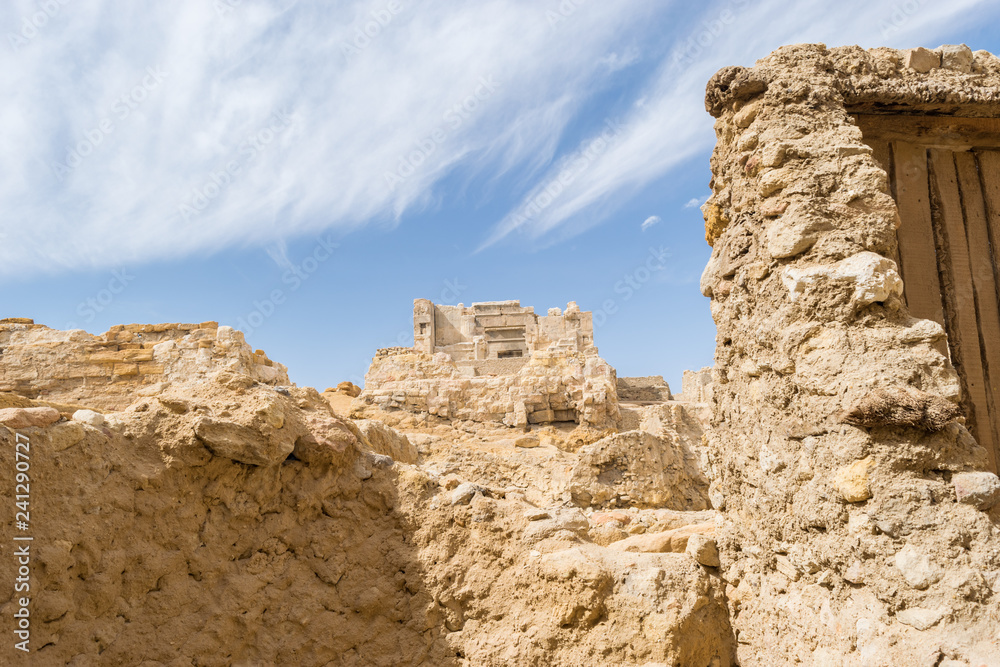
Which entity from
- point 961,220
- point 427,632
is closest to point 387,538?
point 427,632

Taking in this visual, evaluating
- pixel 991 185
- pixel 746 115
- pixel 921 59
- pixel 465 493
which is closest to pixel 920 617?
pixel 465 493

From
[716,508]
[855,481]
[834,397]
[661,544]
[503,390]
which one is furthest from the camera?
[503,390]

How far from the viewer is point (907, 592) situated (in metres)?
A: 2.16

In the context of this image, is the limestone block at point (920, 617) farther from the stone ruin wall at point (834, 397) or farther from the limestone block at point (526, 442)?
the limestone block at point (526, 442)

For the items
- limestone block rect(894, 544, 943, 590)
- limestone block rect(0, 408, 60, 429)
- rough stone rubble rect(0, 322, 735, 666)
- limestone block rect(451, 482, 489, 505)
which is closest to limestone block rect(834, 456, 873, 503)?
limestone block rect(894, 544, 943, 590)

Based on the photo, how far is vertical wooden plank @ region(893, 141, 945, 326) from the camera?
127 inches

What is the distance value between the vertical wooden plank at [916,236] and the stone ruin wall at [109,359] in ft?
33.0

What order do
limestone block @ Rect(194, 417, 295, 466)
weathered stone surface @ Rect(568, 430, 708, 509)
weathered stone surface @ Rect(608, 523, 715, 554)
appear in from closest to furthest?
1. limestone block @ Rect(194, 417, 295, 466)
2. weathered stone surface @ Rect(608, 523, 715, 554)
3. weathered stone surface @ Rect(568, 430, 708, 509)

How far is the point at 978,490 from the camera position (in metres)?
2.20

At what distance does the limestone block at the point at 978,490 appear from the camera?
220 centimetres

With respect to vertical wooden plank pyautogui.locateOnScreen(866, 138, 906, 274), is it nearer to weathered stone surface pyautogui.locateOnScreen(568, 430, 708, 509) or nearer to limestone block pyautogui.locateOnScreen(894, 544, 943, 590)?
limestone block pyautogui.locateOnScreen(894, 544, 943, 590)

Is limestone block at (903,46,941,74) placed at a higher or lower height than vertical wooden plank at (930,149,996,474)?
higher

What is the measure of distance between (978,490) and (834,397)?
533mm

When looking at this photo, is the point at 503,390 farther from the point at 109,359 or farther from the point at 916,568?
the point at 916,568
